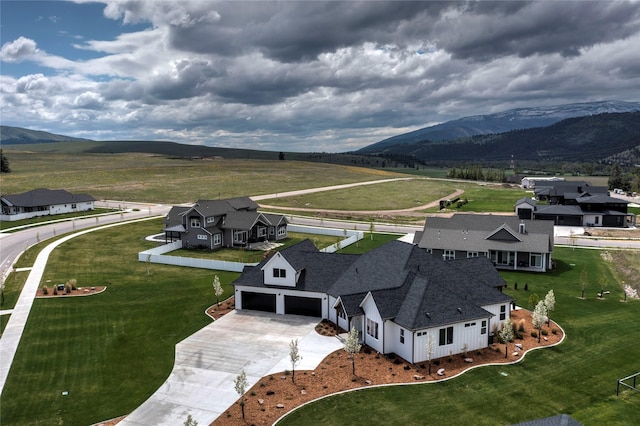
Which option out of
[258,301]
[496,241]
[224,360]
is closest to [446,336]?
[224,360]

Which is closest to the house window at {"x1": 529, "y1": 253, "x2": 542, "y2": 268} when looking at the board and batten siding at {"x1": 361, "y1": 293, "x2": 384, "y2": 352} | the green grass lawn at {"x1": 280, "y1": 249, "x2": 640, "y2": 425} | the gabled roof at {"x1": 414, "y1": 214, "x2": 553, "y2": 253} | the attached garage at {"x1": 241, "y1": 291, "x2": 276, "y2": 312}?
the gabled roof at {"x1": 414, "y1": 214, "x2": 553, "y2": 253}

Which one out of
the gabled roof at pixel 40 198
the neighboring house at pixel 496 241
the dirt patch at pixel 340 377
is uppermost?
the gabled roof at pixel 40 198

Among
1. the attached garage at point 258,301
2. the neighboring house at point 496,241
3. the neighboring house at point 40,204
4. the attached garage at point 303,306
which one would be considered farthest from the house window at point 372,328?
the neighboring house at point 40,204

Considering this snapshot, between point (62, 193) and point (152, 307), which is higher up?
point (62, 193)

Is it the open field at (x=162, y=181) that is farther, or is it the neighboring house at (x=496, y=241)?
the open field at (x=162, y=181)

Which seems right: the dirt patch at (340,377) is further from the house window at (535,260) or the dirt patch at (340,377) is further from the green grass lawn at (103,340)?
the house window at (535,260)

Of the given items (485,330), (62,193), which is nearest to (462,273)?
(485,330)

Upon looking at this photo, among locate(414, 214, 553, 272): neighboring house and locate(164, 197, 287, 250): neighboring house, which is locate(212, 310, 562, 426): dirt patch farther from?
locate(164, 197, 287, 250): neighboring house

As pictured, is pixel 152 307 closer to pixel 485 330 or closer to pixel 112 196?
pixel 485 330
